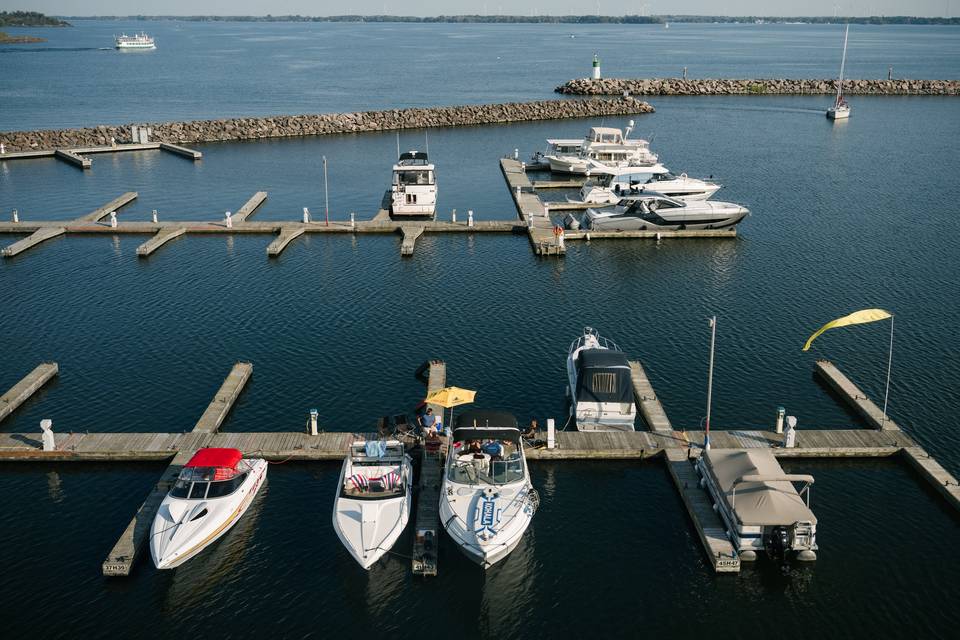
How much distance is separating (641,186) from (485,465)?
42.9 m

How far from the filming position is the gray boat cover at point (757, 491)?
82.6 ft

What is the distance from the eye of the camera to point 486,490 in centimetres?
2639

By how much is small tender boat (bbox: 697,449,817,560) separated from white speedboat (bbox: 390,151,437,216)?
130 ft

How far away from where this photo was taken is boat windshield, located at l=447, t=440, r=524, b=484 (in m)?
26.8

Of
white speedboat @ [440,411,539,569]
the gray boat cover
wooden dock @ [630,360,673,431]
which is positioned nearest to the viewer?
white speedboat @ [440,411,539,569]

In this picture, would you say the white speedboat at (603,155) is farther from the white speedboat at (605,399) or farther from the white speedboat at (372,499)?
the white speedboat at (372,499)

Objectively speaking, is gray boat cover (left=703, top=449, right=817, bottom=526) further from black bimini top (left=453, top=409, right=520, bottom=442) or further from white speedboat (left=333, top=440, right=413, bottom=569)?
white speedboat (left=333, top=440, right=413, bottom=569)

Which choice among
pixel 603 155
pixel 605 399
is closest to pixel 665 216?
pixel 603 155

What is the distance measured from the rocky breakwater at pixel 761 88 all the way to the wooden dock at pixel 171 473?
124470mm

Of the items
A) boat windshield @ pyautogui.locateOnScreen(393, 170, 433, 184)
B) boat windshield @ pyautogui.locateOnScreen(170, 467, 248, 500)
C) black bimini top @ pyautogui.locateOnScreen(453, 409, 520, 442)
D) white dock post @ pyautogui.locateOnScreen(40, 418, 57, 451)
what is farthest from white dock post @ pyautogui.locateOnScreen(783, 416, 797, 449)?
boat windshield @ pyautogui.locateOnScreen(393, 170, 433, 184)

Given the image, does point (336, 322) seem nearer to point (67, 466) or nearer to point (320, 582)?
point (67, 466)

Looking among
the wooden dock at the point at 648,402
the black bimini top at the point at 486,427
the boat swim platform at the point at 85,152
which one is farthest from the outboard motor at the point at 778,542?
the boat swim platform at the point at 85,152

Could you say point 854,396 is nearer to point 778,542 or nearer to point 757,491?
point 757,491

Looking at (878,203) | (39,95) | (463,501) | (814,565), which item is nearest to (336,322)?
(463,501)
